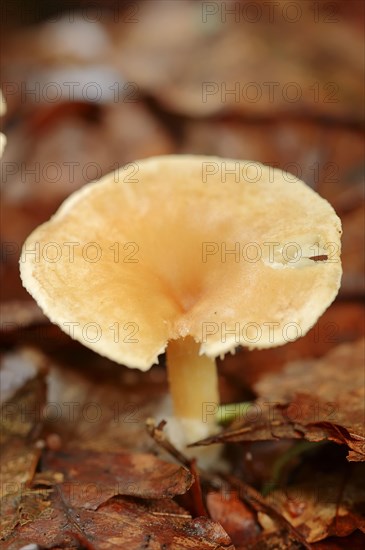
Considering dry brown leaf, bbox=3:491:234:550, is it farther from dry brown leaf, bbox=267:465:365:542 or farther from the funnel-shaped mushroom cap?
the funnel-shaped mushroom cap

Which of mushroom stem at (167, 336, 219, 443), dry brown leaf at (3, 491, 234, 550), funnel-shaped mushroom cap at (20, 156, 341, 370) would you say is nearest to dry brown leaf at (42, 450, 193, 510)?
dry brown leaf at (3, 491, 234, 550)

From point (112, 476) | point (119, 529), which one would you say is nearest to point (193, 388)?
point (112, 476)

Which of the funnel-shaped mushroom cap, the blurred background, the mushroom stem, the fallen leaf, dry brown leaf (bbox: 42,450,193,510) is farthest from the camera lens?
the blurred background

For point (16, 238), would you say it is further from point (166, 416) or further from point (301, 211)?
point (301, 211)

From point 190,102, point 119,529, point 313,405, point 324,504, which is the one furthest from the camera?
point 190,102

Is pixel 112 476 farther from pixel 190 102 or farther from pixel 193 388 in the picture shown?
pixel 190 102

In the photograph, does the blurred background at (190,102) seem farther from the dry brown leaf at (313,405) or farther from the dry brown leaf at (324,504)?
the dry brown leaf at (324,504)

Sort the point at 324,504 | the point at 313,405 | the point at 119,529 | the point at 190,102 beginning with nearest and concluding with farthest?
1. the point at 119,529
2. the point at 324,504
3. the point at 313,405
4. the point at 190,102
